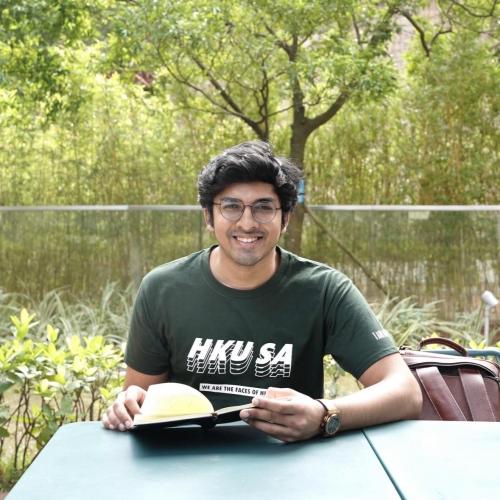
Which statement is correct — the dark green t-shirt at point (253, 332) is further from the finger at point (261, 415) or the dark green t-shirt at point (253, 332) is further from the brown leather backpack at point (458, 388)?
the finger at point (261, 415)

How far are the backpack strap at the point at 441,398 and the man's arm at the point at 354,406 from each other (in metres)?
0.14

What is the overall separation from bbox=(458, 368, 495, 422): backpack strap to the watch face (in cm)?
54

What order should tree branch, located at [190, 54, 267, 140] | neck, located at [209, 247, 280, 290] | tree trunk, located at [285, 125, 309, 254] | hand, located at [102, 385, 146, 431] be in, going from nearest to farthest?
hand, located at [102, 385, 146, 431] < neck, located at [209, 247, 280, 290] < tree branch, located at [190, 54, 267, 140] < tree trunk, located at [285, 125, 309, 254]

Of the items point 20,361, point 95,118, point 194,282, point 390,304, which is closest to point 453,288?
point 390,304

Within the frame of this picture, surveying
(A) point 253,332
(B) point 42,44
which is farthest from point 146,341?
(B) point 42,44

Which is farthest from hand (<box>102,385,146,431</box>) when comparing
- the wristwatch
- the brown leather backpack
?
the brown leather backpack

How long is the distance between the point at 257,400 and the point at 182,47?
4295 mm

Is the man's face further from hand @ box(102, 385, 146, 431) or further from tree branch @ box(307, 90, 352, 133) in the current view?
tree branch @ box(307, 90, 352, 133)

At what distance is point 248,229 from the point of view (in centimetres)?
235

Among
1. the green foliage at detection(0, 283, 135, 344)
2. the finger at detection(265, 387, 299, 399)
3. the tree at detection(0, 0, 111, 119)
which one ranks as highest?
the tree at detection(0, 0, 111, 119)

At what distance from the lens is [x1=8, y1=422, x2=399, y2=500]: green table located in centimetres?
162

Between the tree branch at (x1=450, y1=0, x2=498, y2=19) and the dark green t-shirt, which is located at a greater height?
the tree branch at (x1=450, y1=0, x2=498, y2=19)

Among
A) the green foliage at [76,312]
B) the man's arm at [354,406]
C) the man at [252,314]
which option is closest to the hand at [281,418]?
the man's arm at [354,406]

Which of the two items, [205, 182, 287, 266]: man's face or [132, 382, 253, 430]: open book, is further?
[205, 182, 287, 266]: man's face
